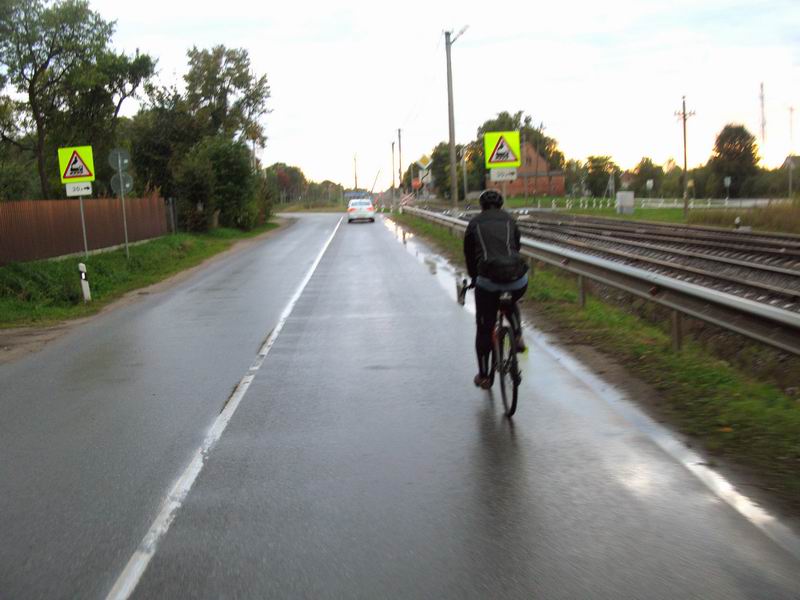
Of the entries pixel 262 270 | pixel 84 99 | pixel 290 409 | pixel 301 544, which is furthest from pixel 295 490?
pixel 84 99

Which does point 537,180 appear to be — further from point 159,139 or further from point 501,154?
point 501,154

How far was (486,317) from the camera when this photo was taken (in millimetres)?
6734

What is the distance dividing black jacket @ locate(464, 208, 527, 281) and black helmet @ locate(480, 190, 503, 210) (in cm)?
8

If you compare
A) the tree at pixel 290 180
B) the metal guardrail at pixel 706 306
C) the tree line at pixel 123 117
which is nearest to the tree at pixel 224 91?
the tree line at pixel 123 117

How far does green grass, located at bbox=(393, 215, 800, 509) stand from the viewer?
507 cm

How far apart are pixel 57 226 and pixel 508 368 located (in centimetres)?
1784

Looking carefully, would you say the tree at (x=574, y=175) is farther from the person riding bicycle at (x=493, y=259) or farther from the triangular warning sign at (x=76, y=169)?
the person riding bicycle at (x=493, y=259)

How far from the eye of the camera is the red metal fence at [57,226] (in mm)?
18438

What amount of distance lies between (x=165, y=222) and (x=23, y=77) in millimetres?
8667

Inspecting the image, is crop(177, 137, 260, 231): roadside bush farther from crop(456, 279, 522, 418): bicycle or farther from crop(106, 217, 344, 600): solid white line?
crop(456, 279, 522, 418): bicycle

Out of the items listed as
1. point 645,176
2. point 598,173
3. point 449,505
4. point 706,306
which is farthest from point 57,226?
point 645,176

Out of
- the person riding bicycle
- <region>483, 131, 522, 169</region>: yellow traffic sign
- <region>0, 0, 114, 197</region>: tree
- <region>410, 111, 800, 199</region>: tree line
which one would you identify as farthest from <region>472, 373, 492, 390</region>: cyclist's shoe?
<region>410, 111, 800, 199</region>: tree line

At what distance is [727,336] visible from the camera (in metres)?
10.3

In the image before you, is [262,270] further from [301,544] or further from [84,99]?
[84,99]
